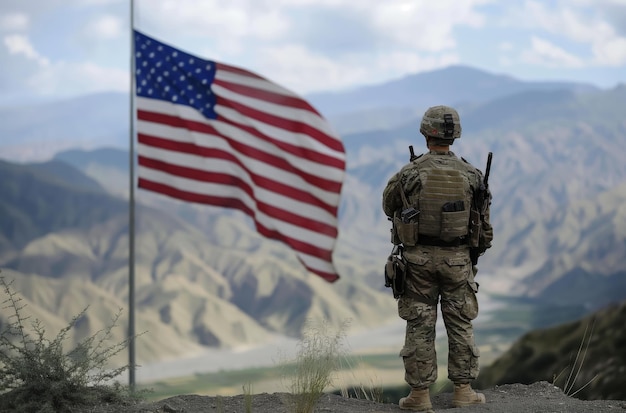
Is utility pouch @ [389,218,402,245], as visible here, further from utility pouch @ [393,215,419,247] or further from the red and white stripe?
the red and white stripe

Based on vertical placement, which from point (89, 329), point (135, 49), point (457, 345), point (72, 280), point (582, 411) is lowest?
point (582, 411)

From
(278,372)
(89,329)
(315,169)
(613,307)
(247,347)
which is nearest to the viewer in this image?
(278,372)

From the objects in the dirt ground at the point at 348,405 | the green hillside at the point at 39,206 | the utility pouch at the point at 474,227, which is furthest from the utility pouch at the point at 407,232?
the green hillside at the point at 39,206

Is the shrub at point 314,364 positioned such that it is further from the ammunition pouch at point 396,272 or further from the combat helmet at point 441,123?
the combat helmet at point 441,123

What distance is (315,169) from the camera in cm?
1120

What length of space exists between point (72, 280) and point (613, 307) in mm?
138302

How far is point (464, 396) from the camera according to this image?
7656 mm

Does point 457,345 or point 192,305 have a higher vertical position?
point 192,305

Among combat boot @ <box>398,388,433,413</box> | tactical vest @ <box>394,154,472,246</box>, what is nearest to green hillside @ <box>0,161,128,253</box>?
combat boot @ <box>398,388,433,413</box>

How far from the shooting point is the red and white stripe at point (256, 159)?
36.3ft

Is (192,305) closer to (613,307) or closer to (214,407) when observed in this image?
(613,307)

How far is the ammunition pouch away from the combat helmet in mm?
1036

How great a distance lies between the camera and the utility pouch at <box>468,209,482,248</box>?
7.43 metres

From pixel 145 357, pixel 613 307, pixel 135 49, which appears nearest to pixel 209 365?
pixel 145 357
